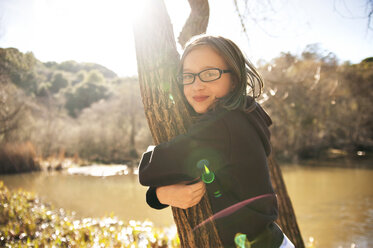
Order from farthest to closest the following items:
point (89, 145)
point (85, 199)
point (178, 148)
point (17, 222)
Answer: point (89, 145), point (85, 199), point (17, 222), point (178, 148)

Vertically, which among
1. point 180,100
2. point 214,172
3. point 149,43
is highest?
point 149,43

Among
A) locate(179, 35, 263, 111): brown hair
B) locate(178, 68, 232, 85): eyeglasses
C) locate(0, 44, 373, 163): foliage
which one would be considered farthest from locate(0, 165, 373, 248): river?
locate(178, 68, 232, 85): eyeglasses

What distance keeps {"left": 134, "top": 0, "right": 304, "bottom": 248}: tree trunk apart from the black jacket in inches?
4.2

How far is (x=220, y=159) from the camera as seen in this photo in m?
1.05

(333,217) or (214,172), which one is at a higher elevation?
(214,172)

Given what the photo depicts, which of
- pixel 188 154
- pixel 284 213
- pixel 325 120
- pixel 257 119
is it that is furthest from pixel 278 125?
pixel 188 154

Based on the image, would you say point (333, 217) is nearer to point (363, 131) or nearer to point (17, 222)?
point (17, 222)

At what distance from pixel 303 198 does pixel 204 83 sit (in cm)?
834

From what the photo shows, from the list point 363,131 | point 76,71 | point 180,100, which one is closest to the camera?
point 180,100

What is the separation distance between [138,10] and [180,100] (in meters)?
0.50

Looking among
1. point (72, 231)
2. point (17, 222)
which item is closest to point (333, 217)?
point (72, 231)

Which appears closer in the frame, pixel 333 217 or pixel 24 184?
pixel 333 217

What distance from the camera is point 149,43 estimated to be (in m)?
1.34

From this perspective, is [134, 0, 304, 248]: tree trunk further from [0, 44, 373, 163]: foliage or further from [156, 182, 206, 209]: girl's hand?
[0, 44, 373, 163]: foliage
